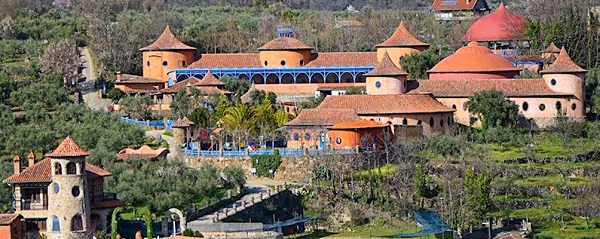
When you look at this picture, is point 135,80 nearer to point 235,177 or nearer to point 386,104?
point 386,104

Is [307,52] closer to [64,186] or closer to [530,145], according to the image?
[530,145]

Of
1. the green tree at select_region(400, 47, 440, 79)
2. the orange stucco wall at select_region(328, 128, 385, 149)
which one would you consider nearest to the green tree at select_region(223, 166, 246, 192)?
the orange stucco wall at select_region(328, 128, 385, 149)

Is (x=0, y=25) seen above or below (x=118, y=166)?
above

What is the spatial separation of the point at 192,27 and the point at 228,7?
92.9ft

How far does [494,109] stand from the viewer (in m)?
85.7

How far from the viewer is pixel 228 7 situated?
484 ft

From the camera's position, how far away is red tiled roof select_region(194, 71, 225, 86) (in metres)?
93.7

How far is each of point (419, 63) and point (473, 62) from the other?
3.61 meters

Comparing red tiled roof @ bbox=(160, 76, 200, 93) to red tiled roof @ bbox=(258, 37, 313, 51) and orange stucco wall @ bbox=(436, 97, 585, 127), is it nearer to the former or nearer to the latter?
red tiled roof @ bbox=(258, 37, 313, 51)

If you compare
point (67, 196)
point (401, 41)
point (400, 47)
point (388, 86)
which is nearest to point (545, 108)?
point (388, 86)

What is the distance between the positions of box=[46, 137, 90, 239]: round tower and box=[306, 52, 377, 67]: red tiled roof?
1471 inches

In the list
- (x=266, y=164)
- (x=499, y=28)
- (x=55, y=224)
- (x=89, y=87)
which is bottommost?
(x=55, y=224)

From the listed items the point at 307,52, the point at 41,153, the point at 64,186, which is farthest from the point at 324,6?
the point at 64,186

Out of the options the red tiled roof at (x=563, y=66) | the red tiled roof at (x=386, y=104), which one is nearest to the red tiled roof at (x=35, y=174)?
the red tiled roof at (x=386, y=104)
